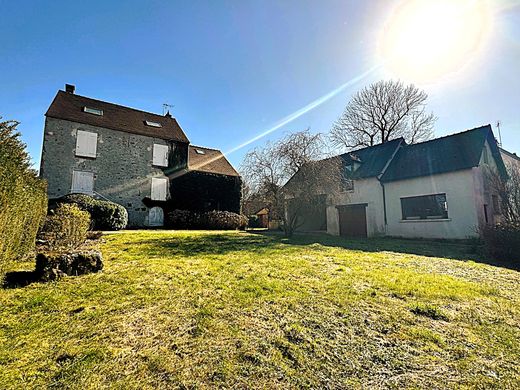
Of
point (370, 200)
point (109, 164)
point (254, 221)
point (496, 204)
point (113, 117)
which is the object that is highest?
point (113, 117)

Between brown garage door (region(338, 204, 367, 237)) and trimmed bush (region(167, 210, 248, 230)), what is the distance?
300 inches

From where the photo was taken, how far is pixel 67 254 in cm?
442

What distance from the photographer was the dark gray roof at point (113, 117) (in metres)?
16.6

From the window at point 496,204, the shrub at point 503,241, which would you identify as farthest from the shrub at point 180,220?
the window at point 496,204

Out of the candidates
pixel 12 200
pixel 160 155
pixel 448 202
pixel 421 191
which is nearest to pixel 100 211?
pixel 160 155

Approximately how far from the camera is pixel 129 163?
18.0 metres

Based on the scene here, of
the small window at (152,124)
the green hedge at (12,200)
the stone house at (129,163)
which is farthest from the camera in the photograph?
the small window at (152,124)

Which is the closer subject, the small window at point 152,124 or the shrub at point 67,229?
the shrub at point 67,229

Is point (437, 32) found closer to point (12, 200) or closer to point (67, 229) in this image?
point (12, 200)

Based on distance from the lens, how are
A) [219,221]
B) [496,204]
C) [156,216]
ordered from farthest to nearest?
[156,216] → [219,221] → [496,204]

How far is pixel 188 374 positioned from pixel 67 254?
361cm

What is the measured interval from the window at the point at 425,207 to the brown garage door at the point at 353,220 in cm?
251

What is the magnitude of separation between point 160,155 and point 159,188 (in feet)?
8.49

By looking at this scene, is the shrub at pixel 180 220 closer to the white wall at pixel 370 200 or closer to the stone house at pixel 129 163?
the stone house at pixel 129 163
